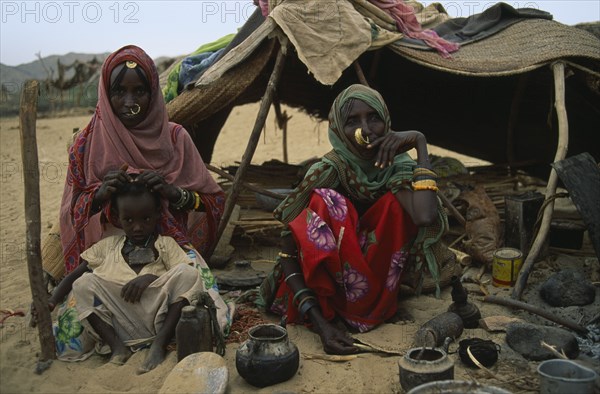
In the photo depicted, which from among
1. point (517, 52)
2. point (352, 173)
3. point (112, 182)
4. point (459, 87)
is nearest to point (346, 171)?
point (352, 173)

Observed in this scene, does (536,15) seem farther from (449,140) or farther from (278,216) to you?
(278,216)

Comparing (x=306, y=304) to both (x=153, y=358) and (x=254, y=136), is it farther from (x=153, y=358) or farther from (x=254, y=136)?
(x=254, y=136)

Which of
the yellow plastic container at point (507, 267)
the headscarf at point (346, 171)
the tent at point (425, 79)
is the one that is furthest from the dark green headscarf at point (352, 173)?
the tent at point (425, 79)

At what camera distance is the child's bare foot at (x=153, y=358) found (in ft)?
9.47

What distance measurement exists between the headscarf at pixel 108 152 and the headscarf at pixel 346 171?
2.36 ft

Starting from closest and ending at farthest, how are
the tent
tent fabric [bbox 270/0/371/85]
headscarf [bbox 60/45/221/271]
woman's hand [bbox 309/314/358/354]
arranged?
woman's hand [bbox 309/314/358/354], headscarf [bbox 60/45/221/271], tent fabric [bbox 270/0/371/85], the tent

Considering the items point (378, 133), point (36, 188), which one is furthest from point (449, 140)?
point (36, 188)

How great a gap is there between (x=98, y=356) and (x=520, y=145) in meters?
5.28

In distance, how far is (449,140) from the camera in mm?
6957

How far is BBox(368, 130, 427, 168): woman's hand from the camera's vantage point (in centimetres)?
324

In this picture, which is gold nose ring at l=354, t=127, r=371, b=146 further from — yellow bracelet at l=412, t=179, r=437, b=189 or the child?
the child

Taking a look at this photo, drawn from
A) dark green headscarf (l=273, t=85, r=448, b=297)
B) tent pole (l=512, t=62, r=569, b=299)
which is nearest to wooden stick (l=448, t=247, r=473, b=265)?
tent pole (l=512, t=62, r=569, b=299)

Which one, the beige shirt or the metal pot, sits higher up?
the beige shirt

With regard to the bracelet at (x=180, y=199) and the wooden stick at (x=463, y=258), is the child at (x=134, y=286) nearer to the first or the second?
the bracelet at (x=180, y=199)
